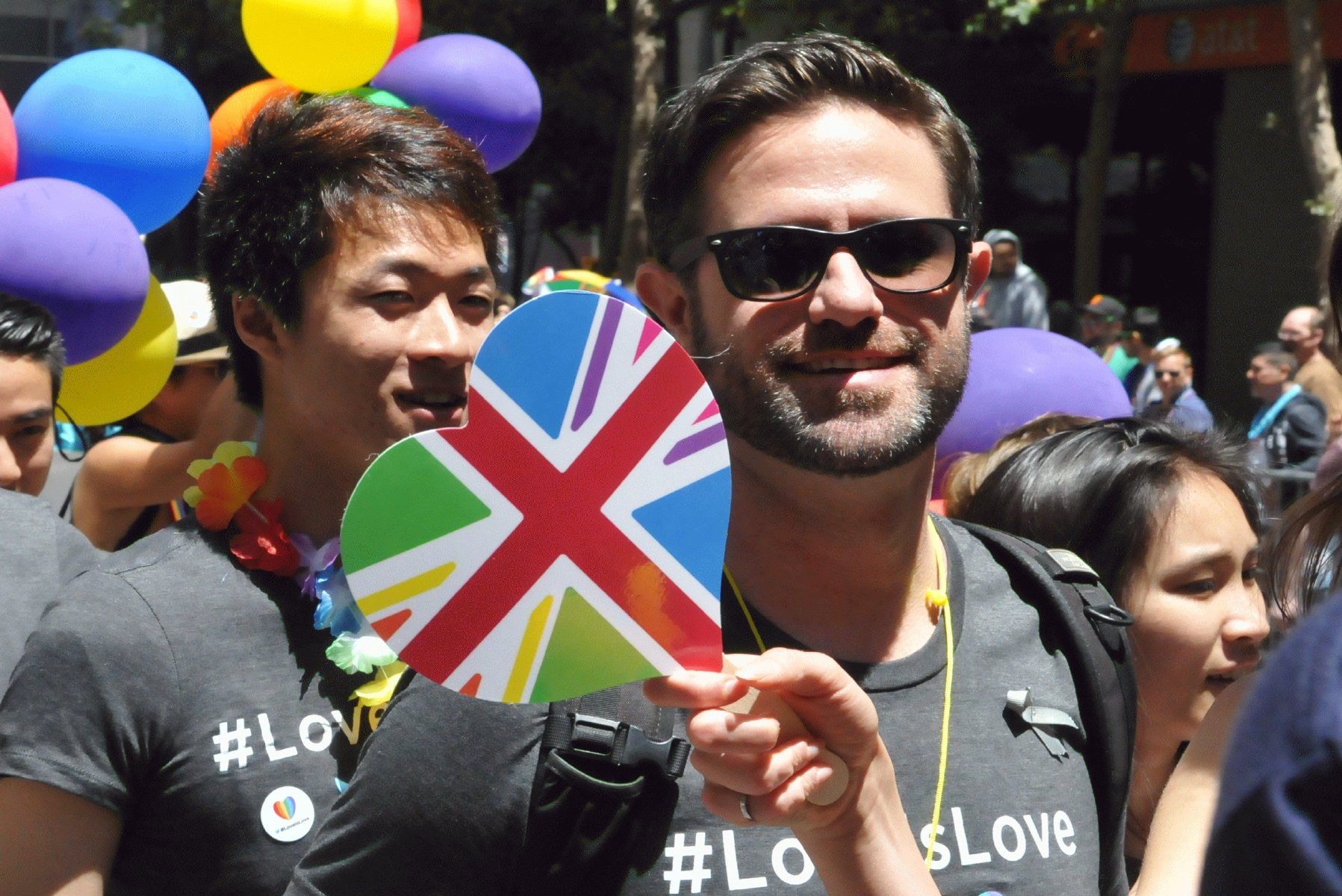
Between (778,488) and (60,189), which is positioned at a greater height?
(60,189)

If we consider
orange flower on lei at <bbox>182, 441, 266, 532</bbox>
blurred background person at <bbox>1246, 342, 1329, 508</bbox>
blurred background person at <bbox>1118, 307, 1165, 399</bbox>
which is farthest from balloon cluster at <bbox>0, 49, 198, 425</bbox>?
blurred background person at <bbox>1118, 307, 1165, 399</bbox>

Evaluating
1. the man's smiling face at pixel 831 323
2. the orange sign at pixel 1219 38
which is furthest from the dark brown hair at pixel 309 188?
the orange sign at pixel 1219 38

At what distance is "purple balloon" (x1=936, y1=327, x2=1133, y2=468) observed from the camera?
345cm

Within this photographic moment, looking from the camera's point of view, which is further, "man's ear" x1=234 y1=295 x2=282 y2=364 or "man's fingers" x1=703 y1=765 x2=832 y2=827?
"man's ear" x1=234 y1=295 x2=282 y2=364

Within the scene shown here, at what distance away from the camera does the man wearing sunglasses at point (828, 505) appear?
1376 mm

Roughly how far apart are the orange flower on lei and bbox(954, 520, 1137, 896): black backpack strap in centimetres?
117

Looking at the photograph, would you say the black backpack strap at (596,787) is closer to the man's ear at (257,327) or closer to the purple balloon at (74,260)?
the man's ear at (257,327)

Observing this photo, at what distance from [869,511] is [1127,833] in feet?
3.61

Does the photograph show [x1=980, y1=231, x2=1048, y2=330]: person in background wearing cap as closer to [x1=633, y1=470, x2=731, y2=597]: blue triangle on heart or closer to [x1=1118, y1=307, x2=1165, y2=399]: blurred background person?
[x1=1118, y1=307, x2=1165, y2=399]: blurred background person

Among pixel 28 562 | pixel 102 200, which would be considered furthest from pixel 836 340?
pixel 102 200

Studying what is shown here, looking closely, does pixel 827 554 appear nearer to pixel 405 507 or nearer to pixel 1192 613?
pixel 405 507

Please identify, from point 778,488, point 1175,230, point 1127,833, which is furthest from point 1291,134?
point 778,488

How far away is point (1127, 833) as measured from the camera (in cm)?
239

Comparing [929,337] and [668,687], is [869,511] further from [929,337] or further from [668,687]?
[668,687]
